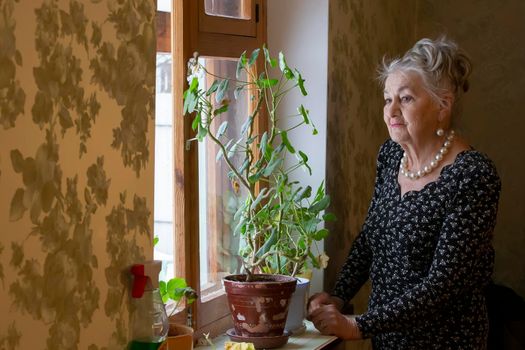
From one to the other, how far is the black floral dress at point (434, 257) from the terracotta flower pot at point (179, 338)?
608 millimetres

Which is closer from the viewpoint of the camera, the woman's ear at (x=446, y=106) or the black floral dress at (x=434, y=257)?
the black floral dress at (x=434, y=257)

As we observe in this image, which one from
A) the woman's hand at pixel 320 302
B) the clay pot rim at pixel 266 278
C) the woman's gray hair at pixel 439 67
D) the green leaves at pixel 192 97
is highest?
the woman's gray hair at pixel 439 67

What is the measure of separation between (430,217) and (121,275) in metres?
1.00

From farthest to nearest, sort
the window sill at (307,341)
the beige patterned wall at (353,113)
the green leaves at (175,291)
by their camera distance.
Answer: the beige patterned wall at (353,113)
the window sill at (307,341)
the green leaves at (175,291)

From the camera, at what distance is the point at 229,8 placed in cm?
240

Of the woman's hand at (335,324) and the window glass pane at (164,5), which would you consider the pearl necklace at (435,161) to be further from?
the window glass pane at (164,5)

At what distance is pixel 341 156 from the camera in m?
2.78

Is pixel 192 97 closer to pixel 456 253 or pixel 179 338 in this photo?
pixel 179 338

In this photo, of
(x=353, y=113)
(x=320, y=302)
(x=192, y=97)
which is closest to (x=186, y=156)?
(x=192, y=97)

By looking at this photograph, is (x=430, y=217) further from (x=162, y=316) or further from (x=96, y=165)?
(x=96, y=165)

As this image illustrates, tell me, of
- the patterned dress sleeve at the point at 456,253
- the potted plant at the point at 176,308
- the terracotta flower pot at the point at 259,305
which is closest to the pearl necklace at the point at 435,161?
the patterned dress sleeve at the point at 456,253

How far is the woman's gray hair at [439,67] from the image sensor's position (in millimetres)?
2330

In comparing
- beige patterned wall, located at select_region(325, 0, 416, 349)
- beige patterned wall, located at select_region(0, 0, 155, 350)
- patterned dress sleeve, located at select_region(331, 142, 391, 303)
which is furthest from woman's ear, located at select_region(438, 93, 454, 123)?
beige patterned wall, located at select_region(0, 0, 155, 350)

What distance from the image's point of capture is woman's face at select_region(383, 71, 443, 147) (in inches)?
91.8
